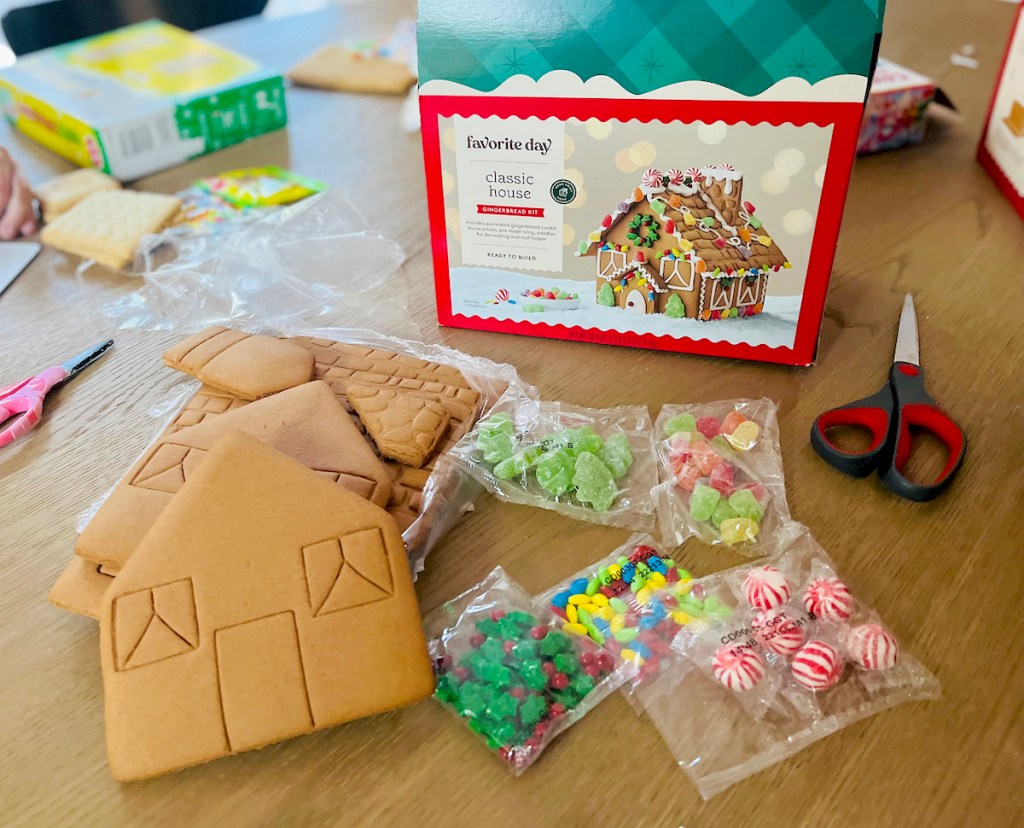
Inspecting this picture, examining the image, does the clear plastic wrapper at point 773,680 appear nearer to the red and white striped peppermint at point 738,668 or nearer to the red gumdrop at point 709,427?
the red and white striped peppermint at point 738,668

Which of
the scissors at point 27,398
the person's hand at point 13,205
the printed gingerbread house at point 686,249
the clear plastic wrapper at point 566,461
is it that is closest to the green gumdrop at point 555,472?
the clear plastic wrapper at point 566,461

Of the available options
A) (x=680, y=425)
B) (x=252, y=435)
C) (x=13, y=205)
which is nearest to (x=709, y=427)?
(x=680, y=425)

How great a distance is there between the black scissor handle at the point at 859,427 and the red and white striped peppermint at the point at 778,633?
0.18 meters

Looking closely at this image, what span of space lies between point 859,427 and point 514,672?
0.40 m

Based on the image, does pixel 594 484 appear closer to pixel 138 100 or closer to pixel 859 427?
pixel 859 427

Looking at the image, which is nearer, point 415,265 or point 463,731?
point 463,731

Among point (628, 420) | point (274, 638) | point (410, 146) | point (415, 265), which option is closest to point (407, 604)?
point (274, 638)

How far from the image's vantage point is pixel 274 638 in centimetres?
53

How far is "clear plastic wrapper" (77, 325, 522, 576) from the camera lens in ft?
2.12

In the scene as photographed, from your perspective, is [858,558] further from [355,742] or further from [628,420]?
[355,742]

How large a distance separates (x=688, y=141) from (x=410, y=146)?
0.66 m

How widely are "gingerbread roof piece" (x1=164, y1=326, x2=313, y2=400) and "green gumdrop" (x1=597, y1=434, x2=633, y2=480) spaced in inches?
10.9

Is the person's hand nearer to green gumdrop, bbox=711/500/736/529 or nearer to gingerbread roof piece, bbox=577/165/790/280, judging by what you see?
gingerbread roof piece, bbox=577/165/790/280

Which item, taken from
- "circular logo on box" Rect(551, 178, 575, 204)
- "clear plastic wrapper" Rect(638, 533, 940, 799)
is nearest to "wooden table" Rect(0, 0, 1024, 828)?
"clear plastic wrapper" Rect(638, 533, 940, 799)
